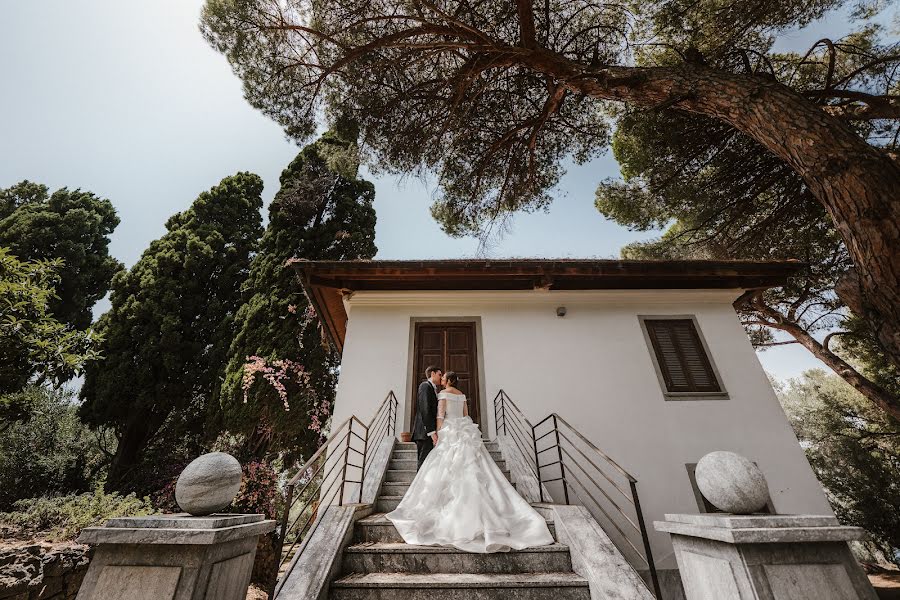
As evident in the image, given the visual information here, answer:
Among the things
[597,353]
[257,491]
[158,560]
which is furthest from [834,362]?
[257,491]

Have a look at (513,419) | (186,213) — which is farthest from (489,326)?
(186,213)

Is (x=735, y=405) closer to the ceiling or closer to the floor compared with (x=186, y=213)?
closer to the floor

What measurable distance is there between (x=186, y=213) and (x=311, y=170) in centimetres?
481

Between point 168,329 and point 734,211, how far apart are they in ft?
49.9

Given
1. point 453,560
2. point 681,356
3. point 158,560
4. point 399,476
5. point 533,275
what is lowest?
point 453,560

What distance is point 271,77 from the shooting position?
6.88 metres

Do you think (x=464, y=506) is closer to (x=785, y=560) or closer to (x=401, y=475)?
(x=401, y=475)

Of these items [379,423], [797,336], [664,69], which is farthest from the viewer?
[797,336]

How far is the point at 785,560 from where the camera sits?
2.04 meters

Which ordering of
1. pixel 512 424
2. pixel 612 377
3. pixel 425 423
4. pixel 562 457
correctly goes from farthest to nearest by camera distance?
pixel 612 377 < pixel 512 424 < pixel 562 457 < pixel 425 423

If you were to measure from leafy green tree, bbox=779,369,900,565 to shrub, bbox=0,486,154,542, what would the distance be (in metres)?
18.5

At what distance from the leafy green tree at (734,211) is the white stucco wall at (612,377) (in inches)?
69.9

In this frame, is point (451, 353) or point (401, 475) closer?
point (401, 475)

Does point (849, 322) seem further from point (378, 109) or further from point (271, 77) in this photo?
point (271, 77)
